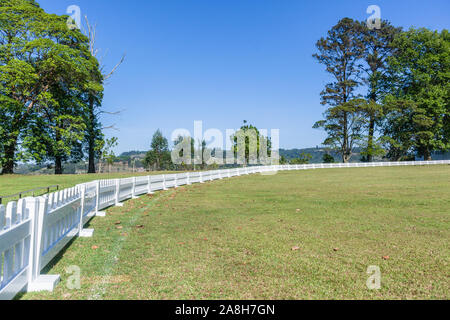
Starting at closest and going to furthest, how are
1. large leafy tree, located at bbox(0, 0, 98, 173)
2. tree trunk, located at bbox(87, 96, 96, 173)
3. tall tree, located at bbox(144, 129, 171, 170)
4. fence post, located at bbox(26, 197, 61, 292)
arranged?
fence post, located at bbox(26, 197, 61, 292)
large leafy tree, located at bbox(0, 0, 98, 173)
tree trunk, located at bbox(87, 96, 96, 173)
tall tree, located at bbox(144, 129, 171, 170)

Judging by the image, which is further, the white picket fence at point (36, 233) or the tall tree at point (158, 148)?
the tall tree at point (158, 148)

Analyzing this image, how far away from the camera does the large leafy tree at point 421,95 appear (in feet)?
160

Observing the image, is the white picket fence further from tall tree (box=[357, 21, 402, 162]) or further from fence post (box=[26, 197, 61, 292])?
tall tree (box=[357, 21, 402, 162])

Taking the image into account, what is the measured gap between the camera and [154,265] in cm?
439

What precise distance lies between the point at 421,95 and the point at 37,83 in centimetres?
5371

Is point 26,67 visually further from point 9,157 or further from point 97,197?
point 97,197

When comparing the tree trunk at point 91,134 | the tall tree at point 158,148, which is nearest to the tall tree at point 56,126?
the tree trunk at point 91,134

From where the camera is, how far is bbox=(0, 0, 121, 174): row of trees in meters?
25.8

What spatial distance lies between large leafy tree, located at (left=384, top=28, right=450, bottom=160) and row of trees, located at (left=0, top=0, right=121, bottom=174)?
1791 inches

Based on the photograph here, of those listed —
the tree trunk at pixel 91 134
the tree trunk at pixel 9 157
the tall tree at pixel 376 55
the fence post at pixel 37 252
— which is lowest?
the fence post at pixel 37 252

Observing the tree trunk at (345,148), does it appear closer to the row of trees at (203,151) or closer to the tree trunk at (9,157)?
the row of trees at (203,151)

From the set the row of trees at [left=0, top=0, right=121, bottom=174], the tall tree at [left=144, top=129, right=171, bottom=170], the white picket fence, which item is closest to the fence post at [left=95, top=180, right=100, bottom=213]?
the white picket fence

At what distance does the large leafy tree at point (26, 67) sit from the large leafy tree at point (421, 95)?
46326 mm
